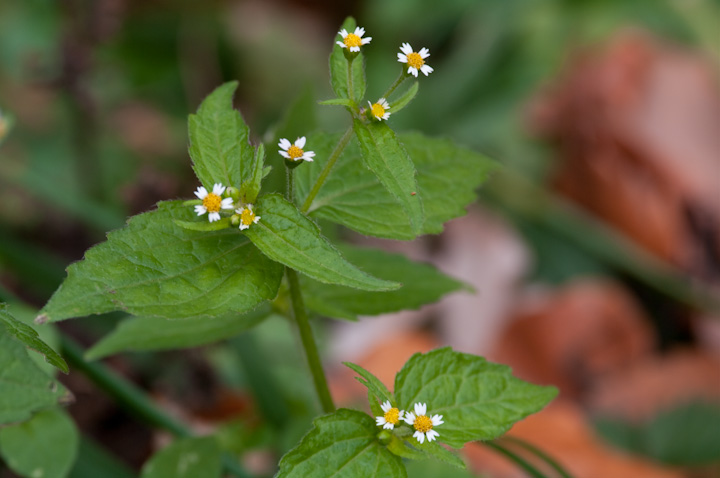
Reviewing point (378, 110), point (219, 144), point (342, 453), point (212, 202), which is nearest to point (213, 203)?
point (212, 202)

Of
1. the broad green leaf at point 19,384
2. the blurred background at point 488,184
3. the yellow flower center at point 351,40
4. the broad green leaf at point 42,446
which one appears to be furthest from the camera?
the blurred background at point 488,184

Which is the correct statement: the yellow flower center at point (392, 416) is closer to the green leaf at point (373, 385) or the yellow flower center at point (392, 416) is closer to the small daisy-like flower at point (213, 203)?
the green leaf at point (373, 385)

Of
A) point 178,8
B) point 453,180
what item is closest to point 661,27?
point 178,8

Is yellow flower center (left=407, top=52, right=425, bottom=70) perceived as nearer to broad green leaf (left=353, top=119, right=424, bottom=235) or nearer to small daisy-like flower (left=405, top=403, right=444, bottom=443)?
broad green leaf (left=353, top=119, right=424, bottom=235)

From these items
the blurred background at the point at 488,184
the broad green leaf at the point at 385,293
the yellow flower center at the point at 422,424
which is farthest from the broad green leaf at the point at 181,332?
the blurred background at the point at 488,184

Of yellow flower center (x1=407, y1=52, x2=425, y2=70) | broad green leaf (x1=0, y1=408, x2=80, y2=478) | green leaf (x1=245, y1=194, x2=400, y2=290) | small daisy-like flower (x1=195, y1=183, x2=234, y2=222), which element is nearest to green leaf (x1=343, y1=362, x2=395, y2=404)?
green leaf (x1=245, y1=194, x2=400, y2=290)

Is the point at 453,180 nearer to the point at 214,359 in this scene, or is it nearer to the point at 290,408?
the point at 290,408
